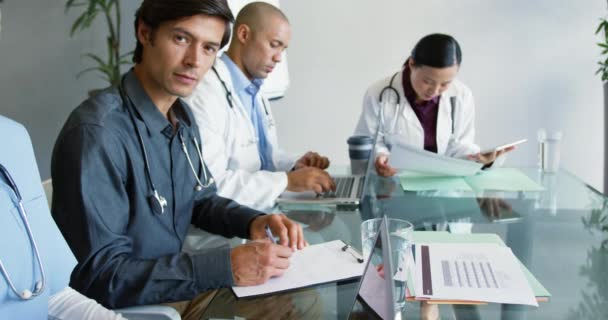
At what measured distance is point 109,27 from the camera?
350 cm

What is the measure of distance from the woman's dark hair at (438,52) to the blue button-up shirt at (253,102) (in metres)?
0.71

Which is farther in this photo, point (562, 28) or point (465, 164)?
point (562, 28)

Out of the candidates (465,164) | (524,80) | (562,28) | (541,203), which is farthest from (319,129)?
(541,203)

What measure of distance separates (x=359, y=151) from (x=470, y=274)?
1.01 metres

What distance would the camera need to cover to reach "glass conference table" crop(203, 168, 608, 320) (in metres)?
1.02

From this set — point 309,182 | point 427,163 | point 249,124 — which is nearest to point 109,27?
point 249,124

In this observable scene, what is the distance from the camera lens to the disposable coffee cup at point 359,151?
6.77 feet

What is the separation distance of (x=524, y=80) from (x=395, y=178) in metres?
1.96

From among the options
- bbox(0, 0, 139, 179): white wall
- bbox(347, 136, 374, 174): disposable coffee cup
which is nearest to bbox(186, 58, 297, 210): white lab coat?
bbox(347, 136, 374, 174): disposable coffee cup

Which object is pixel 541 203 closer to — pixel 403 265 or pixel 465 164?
pixel 465 164

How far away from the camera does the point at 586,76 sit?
355 cm

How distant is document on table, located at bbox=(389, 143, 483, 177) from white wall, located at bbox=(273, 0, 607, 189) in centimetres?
181

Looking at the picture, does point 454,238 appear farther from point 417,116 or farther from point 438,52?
point 417,116

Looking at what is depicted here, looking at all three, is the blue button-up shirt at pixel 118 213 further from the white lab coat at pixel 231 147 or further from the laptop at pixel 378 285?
the white lab coat at pixel 231 147
